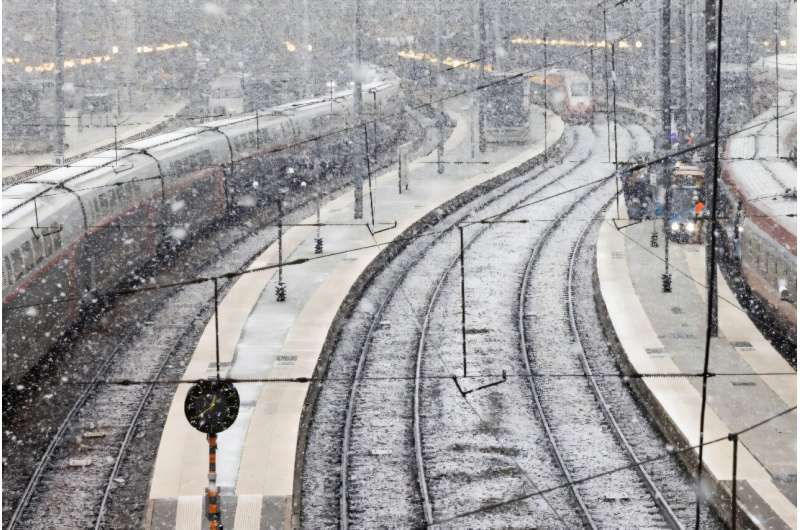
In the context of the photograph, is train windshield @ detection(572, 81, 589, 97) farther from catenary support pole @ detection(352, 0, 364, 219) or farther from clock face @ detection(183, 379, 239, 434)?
clock face @ detection(183, 379, 239, 434)

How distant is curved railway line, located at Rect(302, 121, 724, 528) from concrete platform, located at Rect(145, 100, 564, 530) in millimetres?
598

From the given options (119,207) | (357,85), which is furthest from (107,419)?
(357,85)

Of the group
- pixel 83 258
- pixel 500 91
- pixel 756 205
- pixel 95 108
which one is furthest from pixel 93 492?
pixel 95 108

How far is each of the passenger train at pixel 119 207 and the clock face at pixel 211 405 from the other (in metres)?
5.51

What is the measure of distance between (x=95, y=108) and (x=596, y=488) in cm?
4892

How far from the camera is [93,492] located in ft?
57.9

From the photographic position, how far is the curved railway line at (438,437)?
16.9m

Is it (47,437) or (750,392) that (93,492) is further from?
(750,392)

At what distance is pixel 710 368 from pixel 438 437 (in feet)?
18.8

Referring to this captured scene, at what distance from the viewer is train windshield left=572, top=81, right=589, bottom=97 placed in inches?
2724

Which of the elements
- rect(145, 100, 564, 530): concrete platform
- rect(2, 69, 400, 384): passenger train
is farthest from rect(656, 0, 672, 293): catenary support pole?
rect(2, 69, 400, 384): passenger train

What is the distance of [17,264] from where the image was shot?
2084cm

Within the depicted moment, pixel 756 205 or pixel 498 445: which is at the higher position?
pixel 756 205

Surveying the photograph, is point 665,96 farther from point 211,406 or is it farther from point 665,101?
point 211,406
